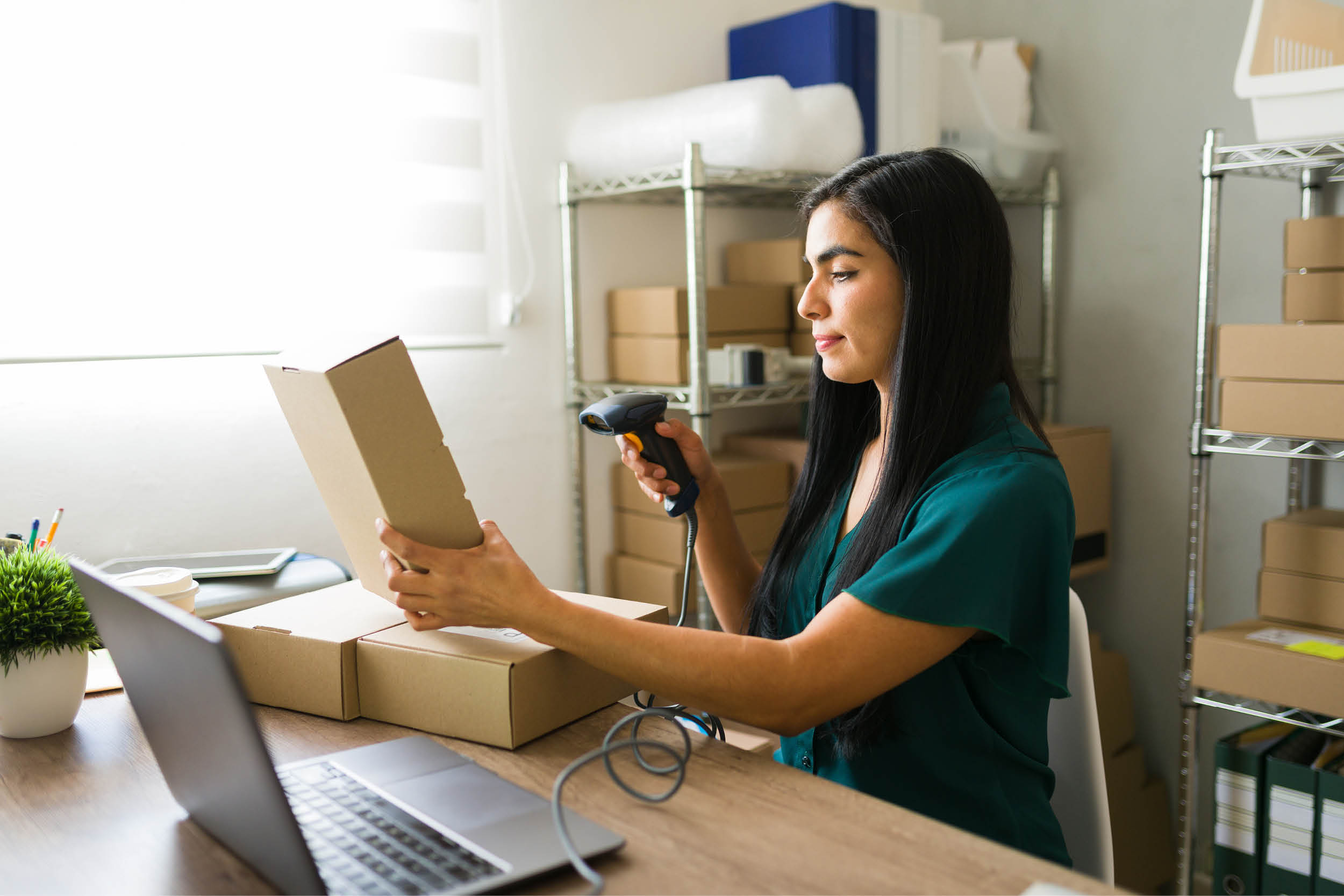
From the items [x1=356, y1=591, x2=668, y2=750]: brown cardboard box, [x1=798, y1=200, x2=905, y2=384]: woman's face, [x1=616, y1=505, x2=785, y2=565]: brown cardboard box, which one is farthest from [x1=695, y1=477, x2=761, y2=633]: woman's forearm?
[x1=616, y1=505, x2=785, y2=565]: brown cardboard box

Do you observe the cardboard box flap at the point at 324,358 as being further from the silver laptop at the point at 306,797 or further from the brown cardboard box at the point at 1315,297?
the brown cardboard box at the point at 1315,297

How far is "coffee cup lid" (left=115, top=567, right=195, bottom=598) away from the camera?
3.87 ft

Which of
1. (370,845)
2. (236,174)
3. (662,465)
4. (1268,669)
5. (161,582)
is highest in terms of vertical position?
(236,174)

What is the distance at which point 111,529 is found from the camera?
5.63ft

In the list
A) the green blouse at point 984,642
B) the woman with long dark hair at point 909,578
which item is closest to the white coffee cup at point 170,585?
the woman with long dark hair at point 909,578

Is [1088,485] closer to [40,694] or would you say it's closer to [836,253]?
[836,253]

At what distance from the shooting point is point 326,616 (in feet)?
3.75

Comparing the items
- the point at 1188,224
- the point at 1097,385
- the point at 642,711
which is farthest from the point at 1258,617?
the point at 642,711

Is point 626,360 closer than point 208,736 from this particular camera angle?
No

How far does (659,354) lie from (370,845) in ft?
4.80

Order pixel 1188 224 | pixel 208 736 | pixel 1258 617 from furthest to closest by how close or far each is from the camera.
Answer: pixel 1188 224 < pixel 1258 617 < pixel 208 736

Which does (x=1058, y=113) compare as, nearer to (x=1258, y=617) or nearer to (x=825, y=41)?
(x=825, y=41)

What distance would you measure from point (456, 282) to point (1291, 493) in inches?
68.1

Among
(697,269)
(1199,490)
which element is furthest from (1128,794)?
(697,269)
